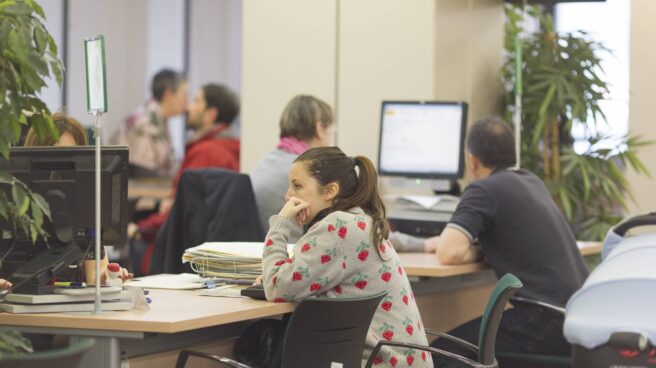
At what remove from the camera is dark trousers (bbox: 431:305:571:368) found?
413 cm

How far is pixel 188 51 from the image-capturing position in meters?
12.1

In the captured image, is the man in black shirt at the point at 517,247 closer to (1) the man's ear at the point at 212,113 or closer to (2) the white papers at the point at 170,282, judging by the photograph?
(2) the white papers at the point at 170,282

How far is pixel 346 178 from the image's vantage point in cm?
324

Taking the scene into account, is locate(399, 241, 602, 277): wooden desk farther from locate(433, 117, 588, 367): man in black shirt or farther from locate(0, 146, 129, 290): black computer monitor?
locate(0, 146, 129, 290): black computer monitor

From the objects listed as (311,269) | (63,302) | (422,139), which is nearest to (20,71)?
(63,302)

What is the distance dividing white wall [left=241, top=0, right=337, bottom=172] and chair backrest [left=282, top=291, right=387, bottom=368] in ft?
10.2

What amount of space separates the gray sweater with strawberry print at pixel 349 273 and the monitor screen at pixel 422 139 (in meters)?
2.02

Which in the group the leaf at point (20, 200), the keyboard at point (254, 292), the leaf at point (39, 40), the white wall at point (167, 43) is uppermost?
the white wall at point (167, 43)

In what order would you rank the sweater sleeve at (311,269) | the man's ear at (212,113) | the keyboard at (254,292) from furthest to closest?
the man's ear at (212,113)
the keyboard at (254,292)
the sweater sleeve at (311,269)

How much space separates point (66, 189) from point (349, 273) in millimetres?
812

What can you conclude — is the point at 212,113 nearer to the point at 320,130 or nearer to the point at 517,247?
the point at 320,130

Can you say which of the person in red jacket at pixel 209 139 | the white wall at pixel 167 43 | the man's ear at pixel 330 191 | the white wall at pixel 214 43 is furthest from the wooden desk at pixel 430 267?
the white wall at pixel 214 43

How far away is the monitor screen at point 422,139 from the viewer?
204 inches

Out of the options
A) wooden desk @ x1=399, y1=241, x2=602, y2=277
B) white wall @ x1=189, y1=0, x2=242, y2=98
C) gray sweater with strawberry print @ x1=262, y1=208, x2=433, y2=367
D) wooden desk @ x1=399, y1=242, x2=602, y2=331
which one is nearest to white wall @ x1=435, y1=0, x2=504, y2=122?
wooden desk @ x1=399, y1=242, x2=602, y2=331
